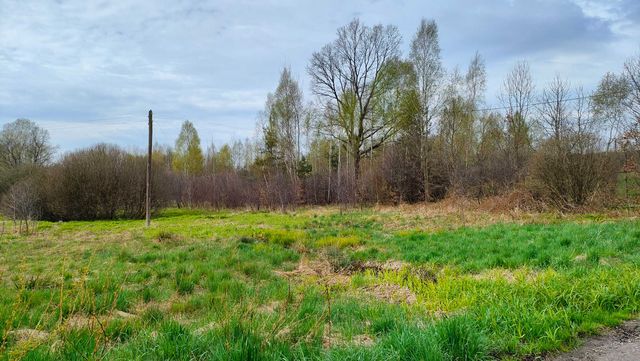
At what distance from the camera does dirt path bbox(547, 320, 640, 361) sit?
3355 mm

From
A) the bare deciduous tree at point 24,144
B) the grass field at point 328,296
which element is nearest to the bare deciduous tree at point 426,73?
the grass field at point 328,296

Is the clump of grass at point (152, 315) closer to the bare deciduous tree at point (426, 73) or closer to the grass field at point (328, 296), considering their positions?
the grass field at point (328, 296)

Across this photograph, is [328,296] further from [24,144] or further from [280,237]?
[24,144]

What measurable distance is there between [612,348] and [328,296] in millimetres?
2573

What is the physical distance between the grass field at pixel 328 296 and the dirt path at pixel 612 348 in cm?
12


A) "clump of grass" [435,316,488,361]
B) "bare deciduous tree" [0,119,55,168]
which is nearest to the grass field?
"clump of grass" [435,316,488,361]

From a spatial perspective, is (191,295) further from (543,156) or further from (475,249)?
(543,156)

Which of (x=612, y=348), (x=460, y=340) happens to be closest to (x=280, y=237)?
(x=460, y=340)

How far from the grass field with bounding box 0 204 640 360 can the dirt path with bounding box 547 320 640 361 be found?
0.39ft

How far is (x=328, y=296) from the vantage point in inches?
155

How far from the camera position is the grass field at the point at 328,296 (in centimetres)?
339

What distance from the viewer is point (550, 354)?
3.40m

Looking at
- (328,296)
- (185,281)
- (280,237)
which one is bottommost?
(185,281)

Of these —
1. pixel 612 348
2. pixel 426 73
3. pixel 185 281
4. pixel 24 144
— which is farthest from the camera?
pixel 24 144
